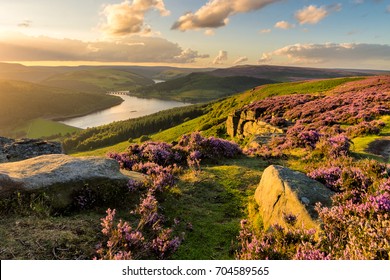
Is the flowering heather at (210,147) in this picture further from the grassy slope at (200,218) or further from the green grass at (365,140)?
the green grass at (365,140)

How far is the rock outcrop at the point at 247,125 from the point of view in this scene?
3175cm

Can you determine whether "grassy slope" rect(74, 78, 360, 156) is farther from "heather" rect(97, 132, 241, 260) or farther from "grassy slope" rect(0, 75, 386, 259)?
"grassy slope" rect(0, 75, 386, 259)

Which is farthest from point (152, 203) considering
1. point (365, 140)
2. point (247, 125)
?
point (247, 125)

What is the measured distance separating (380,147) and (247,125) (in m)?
23.1

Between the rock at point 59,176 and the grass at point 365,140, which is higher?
the rock at point 59,176

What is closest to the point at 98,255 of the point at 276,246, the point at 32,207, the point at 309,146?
the point at 32,207

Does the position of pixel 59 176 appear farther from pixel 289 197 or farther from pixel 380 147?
pixel 380 147

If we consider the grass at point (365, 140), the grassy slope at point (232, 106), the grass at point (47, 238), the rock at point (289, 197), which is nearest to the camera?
the grass at point (47, 238)

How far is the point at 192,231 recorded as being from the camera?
734 cm

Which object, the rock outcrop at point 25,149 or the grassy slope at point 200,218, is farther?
the rock outcrop at point 25,149

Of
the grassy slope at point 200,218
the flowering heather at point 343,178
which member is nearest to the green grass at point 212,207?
the grassy slope at point 200,218

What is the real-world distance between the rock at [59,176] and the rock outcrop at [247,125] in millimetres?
21549
